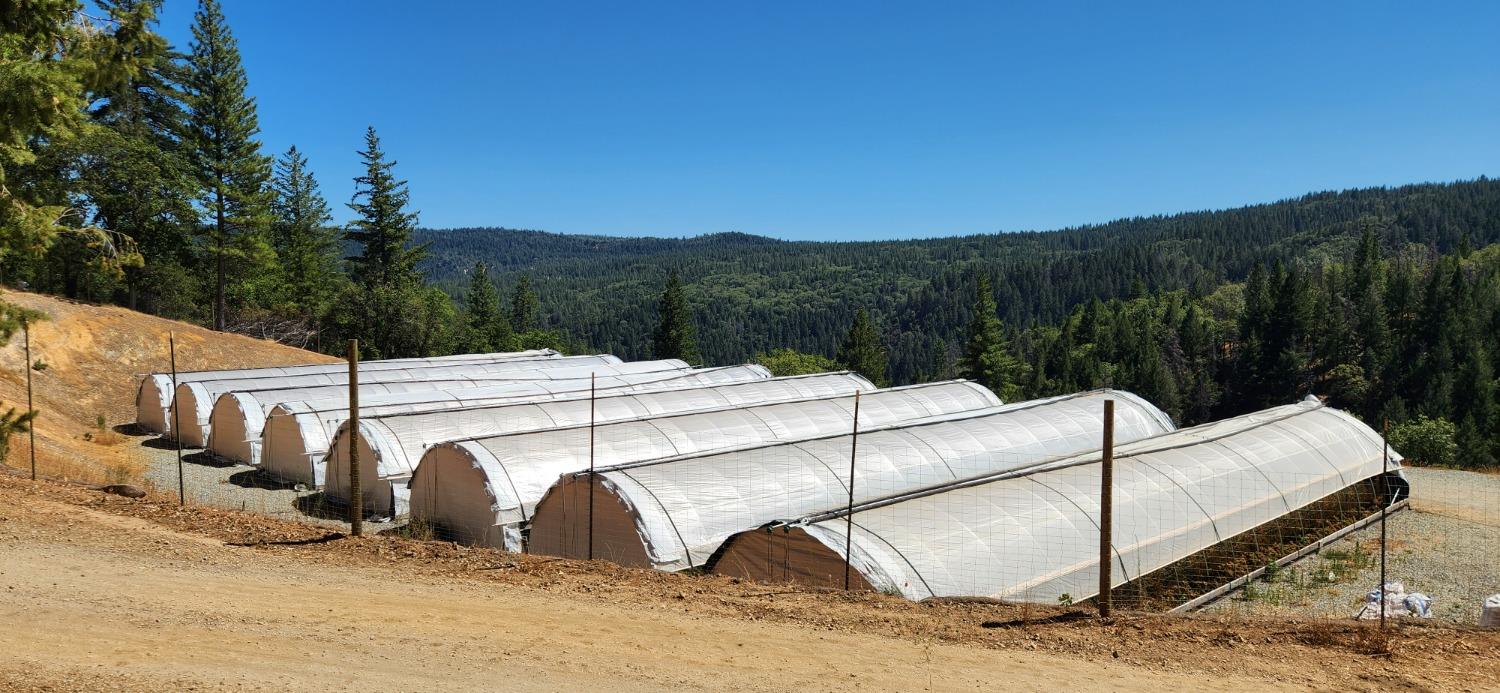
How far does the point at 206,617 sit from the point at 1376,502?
2276 cm

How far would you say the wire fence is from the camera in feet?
36.3

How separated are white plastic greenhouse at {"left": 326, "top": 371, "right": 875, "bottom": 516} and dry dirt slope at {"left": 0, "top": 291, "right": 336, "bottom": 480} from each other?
5.72 metres

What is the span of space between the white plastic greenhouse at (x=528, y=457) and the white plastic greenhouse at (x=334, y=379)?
5.85 metres

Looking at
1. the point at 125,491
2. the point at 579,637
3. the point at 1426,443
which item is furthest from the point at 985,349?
the point at 579,637

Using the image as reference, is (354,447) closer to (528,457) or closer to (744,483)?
(528,457)

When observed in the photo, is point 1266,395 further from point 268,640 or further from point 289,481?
point 268,640

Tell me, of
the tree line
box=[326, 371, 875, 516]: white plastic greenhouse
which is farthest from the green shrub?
box=[326, 371, 875, 516]: white plastic greenhouse

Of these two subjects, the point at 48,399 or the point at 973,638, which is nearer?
the point at 973,638

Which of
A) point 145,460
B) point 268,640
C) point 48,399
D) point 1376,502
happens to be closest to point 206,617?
point 268,640

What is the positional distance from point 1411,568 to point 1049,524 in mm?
8830

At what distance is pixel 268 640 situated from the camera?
705 centimetres

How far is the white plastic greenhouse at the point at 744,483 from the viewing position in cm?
1250

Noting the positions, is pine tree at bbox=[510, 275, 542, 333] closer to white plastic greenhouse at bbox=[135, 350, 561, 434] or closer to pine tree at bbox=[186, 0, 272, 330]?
pine tree at bbox=[186, 0, 272, 330]

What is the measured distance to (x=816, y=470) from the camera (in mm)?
15461
